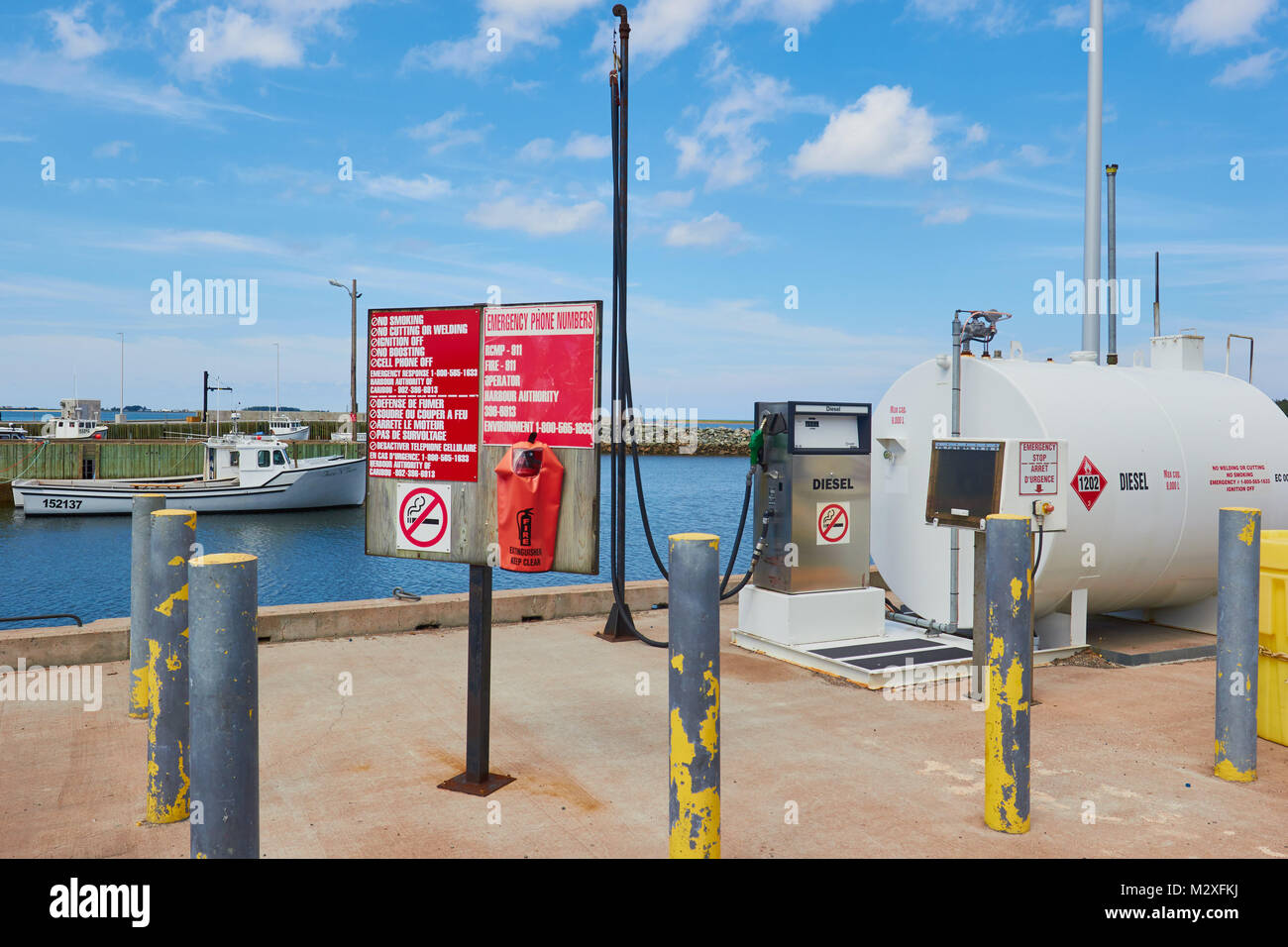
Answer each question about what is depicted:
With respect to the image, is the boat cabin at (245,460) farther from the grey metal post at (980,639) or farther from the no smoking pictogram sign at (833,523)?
the grey metal post at (980,639)

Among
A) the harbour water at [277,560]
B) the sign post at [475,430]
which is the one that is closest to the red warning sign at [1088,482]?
the sign post at [475,430]

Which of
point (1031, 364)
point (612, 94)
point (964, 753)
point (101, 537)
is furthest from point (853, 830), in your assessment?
point (101, 537)

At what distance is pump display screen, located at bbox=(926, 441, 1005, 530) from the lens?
7703mm

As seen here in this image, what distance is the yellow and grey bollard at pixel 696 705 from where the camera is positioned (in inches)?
164

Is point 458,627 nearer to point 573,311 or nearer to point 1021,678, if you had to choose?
point 573,311

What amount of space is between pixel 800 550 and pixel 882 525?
149 cm

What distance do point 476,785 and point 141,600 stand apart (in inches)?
120

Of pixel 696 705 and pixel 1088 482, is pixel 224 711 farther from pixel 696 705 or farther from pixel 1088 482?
pixel 1088 482

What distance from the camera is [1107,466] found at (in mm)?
8672

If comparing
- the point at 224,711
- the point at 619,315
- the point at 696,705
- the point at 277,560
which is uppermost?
the point at 619,315

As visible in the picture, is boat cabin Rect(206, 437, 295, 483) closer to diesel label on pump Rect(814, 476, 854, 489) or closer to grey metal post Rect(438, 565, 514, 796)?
diesel label on pump Rect(814, 476, 854, 489)

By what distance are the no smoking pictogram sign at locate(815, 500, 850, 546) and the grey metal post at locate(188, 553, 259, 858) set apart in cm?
621

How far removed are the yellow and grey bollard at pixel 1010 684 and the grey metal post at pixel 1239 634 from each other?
61.7 inches

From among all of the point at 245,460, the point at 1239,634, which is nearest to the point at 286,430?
the point at 245,460
